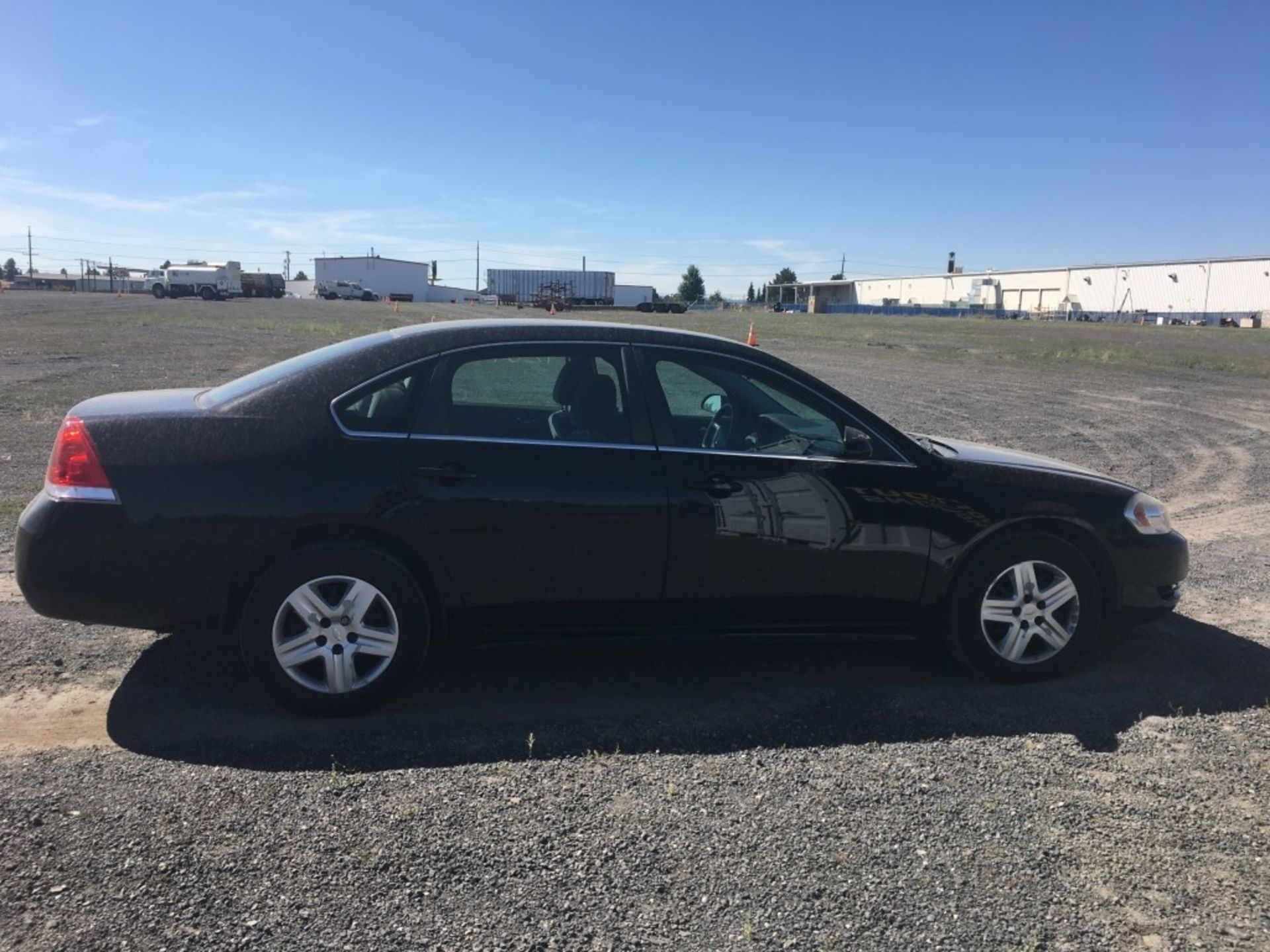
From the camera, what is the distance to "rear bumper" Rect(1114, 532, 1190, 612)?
471 centimetres

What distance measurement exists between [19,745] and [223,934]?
1.63 metres

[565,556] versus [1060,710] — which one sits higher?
[565,556]

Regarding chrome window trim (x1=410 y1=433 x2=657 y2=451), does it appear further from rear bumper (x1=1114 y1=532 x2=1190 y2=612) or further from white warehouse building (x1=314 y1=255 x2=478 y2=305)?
white warehouse building (x1=314 y1=255 x2=478 y2=305)

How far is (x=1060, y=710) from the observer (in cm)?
441

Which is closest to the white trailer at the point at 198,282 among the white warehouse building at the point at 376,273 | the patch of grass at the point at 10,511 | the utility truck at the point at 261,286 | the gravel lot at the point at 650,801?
the utility truck at the point at 261,286

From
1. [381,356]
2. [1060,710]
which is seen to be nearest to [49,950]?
[381,356]

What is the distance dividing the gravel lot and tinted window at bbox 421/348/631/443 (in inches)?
47.1

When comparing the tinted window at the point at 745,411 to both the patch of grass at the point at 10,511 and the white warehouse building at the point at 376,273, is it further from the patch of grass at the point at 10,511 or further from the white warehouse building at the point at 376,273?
the white warehouse building at the point at 376,273

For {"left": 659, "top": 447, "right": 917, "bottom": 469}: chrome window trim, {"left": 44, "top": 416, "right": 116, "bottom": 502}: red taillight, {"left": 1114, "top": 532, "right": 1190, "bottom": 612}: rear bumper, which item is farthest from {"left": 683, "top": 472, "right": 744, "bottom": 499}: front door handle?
{"left": 44, "top": 416, "right": 116, "bottom": 502}: red taillight

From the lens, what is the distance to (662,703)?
4.39 metres

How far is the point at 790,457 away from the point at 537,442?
1.14 meters

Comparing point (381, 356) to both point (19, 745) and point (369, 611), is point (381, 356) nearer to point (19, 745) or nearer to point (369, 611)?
point (369, 611)

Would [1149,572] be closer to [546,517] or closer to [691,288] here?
[546,517]

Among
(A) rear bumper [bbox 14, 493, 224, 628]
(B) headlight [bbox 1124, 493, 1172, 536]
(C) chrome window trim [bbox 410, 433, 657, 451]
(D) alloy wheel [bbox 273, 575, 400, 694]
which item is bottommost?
(D) alloy wheel [bbox 273, 575, 400, 694]
